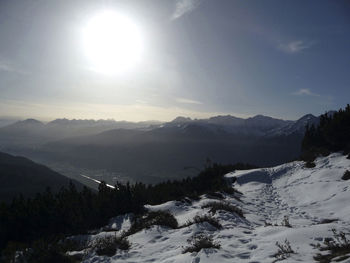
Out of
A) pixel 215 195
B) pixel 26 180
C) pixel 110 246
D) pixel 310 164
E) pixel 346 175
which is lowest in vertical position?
pixel 26 180

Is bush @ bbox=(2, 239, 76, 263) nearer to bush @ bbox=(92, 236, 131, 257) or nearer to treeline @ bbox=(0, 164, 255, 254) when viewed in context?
bush @ bbox=(92, 236, 131, 257)

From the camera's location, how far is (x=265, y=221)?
1205cm

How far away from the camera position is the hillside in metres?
112

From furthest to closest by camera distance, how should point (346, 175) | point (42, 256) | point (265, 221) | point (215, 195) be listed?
point (346, 175) → point (215, 195) → point (265, 221) → point (42, 256)

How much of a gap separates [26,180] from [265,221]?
141m

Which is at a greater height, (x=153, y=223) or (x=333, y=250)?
(x=333, y=250)

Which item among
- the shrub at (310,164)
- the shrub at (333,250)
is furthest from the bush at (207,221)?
the shrub at (310,164)

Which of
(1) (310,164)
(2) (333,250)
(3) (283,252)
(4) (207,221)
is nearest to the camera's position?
(2) (333,250)

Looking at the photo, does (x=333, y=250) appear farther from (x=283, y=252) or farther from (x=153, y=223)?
(x=153, y=223)

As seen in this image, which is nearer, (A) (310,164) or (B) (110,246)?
(B) (110,246)

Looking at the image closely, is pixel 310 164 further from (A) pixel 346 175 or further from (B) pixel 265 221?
(B) pixel 265 221

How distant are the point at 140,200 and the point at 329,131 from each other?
69.4ft

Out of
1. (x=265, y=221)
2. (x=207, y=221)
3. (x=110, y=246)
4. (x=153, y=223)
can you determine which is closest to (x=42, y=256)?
(x=110, y=246)

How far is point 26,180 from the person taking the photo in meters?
129
